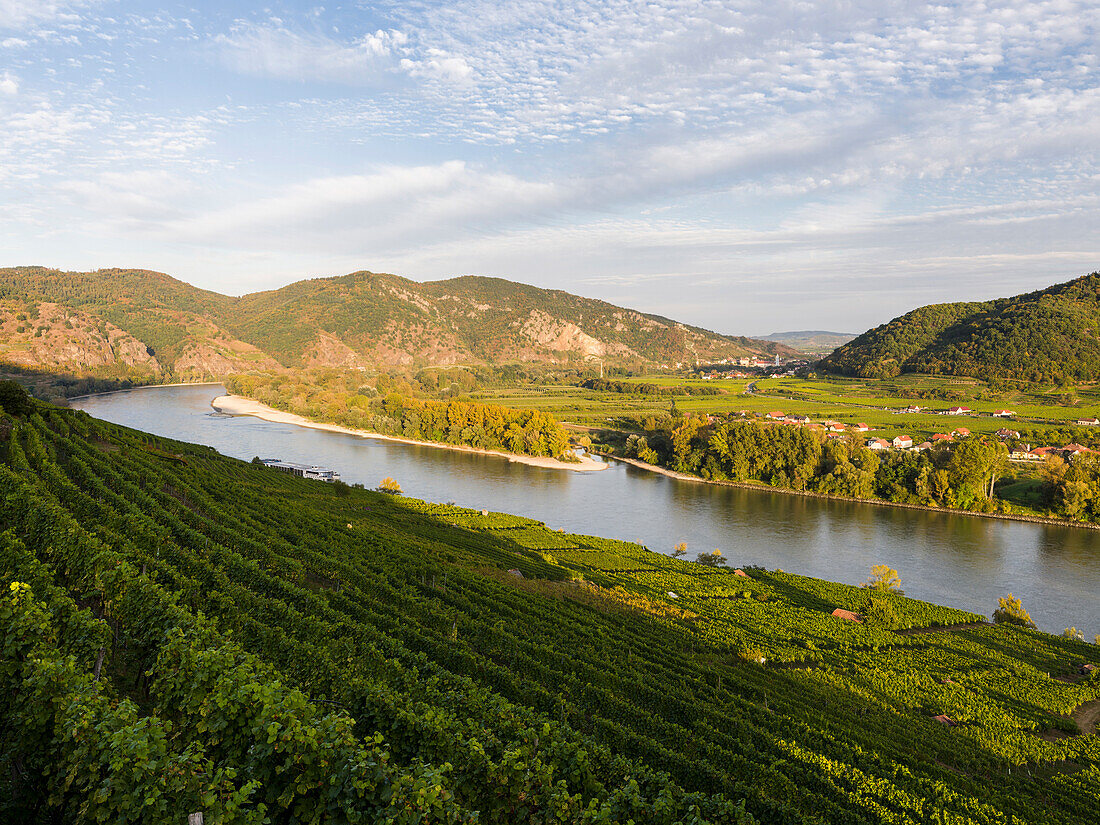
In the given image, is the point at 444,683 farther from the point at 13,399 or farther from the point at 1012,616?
the point at 1012,616

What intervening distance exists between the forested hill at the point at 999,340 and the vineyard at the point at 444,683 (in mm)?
107705

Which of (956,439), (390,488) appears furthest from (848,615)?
→ (956,439)

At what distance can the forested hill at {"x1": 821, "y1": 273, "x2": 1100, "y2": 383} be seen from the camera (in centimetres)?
11256

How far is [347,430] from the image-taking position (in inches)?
4414

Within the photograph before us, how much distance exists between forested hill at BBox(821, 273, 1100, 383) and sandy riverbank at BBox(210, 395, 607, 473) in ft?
311

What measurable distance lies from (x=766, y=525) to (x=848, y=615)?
2492cm

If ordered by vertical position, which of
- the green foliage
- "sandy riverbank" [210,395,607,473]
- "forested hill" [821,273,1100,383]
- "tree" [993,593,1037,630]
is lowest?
"tree" [993,593,1037,630]

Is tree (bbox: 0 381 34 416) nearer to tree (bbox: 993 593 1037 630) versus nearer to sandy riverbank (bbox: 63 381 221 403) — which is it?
tree (bbox: 993 593 1037 630)

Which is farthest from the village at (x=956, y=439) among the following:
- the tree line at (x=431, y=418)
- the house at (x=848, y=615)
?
the house at (x=848, y=615)

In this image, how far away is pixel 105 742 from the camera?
18.5ft

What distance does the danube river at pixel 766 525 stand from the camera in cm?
4481

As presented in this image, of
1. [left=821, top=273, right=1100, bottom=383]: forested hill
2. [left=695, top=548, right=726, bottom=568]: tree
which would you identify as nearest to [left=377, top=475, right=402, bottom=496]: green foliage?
[left=695, top=548, right=726, bottom=568]: tree

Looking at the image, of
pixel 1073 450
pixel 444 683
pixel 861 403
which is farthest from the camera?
pixel 861 403

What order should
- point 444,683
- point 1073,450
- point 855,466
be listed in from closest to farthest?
point 444,683, point 855,466, point 1073,450
